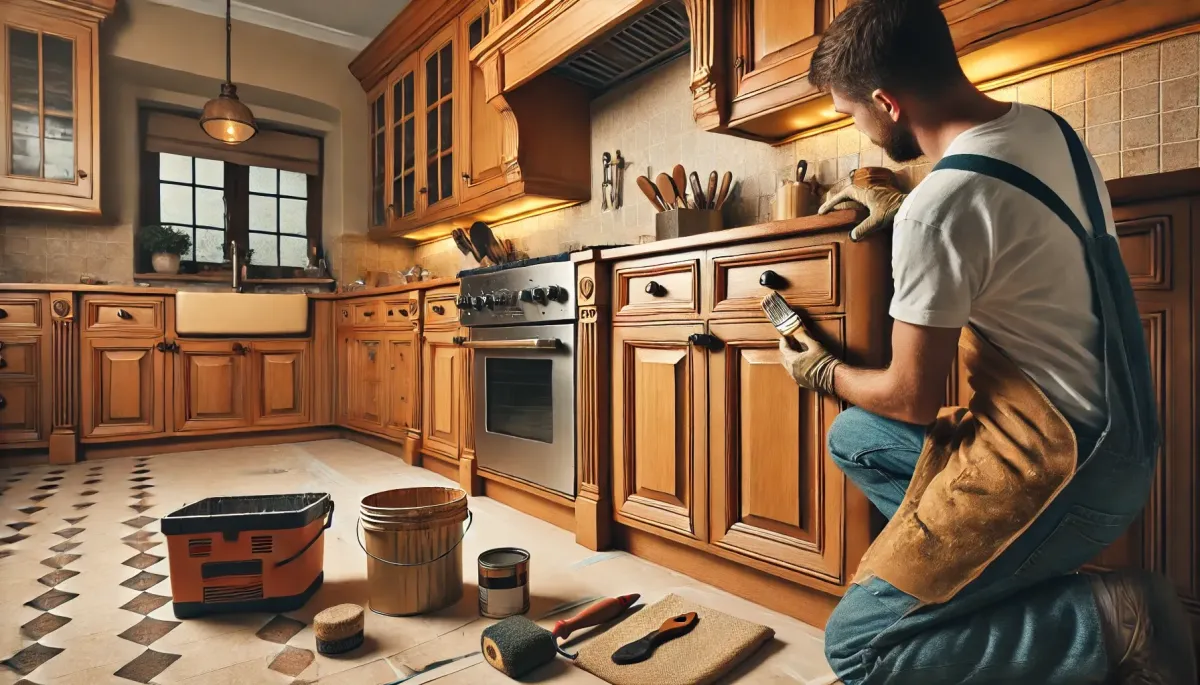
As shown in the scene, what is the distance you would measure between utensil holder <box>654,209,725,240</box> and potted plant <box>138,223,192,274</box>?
142 inches

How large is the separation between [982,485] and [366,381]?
11.9ft

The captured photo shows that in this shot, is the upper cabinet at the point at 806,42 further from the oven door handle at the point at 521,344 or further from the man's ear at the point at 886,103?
the oven door handle at the point at 521,344

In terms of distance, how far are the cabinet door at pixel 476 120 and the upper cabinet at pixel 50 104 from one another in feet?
7.06

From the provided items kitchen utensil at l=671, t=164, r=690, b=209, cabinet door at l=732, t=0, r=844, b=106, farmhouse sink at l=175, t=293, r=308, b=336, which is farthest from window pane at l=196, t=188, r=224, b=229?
cabinet door at l=732, t=0, r=844, b=106

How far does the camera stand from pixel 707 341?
5.65ft

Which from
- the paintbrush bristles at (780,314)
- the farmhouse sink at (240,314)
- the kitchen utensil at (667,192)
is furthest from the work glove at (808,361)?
the farmhouse sink at (240,314)

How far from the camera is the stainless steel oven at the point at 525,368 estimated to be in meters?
2.26

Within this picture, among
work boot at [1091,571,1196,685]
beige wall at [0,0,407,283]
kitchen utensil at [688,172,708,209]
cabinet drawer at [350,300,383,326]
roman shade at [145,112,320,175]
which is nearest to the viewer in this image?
work boot at [1091,571,1196,685]

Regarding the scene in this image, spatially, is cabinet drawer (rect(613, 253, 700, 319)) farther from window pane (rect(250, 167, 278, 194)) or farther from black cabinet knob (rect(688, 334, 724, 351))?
window pane (rect(250, 167, 278, 194))

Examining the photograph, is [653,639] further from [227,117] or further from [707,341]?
[227,117]

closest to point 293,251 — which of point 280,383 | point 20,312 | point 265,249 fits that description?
point 265,249

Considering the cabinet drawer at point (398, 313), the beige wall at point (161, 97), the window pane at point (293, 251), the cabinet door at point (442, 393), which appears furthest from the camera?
the window pane at point (293, 251)

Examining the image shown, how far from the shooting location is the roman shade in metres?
4.35

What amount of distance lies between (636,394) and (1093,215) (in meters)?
1.26
